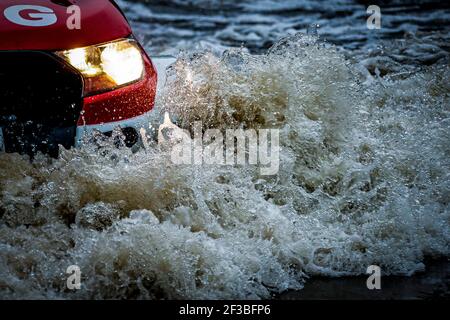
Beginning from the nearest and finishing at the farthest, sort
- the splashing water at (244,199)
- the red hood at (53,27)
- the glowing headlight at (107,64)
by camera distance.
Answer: the splashing water at (244,199), the red hood at (53,27), the glowing headlight at (107,64)

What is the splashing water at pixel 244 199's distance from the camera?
349 centimetres

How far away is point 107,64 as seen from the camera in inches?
160

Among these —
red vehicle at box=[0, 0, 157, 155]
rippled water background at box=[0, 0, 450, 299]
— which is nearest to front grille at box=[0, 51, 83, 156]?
red vehicle at box=[0, 0, 157, 155]

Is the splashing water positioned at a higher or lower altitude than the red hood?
lower

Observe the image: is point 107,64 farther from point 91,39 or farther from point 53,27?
point 53,27

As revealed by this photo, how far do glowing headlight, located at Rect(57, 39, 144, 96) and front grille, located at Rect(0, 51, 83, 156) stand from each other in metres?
0.06

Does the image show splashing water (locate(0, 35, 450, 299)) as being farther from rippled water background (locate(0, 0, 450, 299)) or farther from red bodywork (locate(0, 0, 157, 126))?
red bodywork (locate(0, 0, 157, 126))

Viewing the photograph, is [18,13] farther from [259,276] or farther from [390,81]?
[390,81]

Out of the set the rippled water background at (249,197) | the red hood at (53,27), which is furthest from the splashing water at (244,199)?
the red hood at (53,27)

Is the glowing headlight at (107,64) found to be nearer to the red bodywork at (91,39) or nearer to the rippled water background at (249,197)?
the red bodywork at (91,39)

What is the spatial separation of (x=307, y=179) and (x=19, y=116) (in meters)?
1.79

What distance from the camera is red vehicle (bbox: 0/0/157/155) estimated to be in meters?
3.79

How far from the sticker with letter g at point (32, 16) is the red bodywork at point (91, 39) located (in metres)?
0.01

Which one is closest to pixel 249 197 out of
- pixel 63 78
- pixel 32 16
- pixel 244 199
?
pixel 244 199
